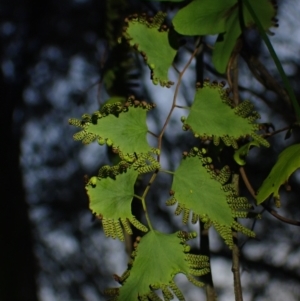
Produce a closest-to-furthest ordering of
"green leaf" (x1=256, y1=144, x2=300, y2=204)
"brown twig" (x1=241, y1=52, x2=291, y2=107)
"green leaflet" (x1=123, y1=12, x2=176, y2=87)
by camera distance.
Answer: "green leaf" (x1=256, y1=144, x2=300, y2=204)
"green leaflet" (x1=123, y1=12, x2=176, y2=87)
"brown twig" (x1=241, y1=52, x2=291, y2=107)

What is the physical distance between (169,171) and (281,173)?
4.3 inches

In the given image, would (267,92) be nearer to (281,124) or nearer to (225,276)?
(281,124)

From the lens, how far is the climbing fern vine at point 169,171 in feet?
1.50

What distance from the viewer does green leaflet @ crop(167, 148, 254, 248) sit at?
0.47 metres

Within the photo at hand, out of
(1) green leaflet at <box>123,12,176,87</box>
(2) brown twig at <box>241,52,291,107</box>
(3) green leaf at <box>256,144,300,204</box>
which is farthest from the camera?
(2) brown twig at <box>241,52,291,107</box>

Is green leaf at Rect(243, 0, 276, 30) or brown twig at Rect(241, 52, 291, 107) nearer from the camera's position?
green leaf at Rect(243, 0, 276, 30)

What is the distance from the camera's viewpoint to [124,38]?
55 centimetres

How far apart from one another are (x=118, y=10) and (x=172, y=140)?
0.69ft

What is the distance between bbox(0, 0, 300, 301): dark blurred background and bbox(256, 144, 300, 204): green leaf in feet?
0.91

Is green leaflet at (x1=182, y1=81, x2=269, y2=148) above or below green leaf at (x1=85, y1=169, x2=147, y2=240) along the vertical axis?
above

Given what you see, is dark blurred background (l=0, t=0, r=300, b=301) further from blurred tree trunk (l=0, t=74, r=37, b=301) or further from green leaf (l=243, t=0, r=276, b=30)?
green leaf (l=243, t=0, r=276, b=30)

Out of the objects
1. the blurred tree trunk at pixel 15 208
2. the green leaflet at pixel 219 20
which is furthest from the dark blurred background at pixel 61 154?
the green leaflet at pixel 219 20

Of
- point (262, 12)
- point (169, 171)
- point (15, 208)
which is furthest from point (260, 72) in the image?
point (15, 208)

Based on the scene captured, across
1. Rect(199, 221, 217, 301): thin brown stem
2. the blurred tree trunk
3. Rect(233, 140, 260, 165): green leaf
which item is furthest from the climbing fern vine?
the blurred tree trunk
